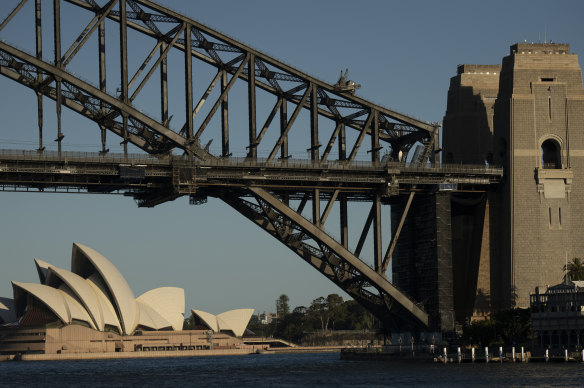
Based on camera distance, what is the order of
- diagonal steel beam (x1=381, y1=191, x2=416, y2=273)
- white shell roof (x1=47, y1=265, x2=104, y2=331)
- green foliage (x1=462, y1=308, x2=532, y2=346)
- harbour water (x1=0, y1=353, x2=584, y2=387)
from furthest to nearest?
white shell roof (x1=47, y1=265, x2=104, y2=331), green foliage (x1=462, y1=308, x2=532, y2=346), diagonal steel beam (x1=381, y1=191, x2=416, y2=273), harbour water (x1=0, y1=353, x2=584, y2=387)

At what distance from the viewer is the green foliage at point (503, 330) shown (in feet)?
386

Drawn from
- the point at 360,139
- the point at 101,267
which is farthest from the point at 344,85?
the point at 101,267

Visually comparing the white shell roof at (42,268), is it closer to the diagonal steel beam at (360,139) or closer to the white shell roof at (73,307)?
the white shell roof at (73,307)

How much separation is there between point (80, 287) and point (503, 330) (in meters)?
90.9

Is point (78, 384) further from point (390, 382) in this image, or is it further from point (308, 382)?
point (390, 382)

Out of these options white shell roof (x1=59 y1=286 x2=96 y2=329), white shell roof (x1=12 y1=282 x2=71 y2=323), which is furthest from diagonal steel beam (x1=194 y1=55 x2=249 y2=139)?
white shell roof (x1=59 y1=286 x2=96 y2=329)

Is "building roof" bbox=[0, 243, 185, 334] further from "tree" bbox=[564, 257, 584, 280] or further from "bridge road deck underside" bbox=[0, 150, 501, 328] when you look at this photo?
"tree" bbox=[564, 257, 584, 280]

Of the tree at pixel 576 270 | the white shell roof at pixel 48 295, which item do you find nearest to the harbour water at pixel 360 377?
the tree at pixel 576 270

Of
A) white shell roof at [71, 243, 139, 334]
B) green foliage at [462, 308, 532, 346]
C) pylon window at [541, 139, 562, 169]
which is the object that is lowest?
green foliage at [462, 308, 532, 346]

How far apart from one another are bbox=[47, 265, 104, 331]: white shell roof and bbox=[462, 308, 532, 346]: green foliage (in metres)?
87.3

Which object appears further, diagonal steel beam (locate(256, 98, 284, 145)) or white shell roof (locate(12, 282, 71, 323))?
white shell roof (locate(12, 282, 71, 323))

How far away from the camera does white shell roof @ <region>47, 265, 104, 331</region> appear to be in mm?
189750

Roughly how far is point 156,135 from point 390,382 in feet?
110

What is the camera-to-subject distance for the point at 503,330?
11850 cm
